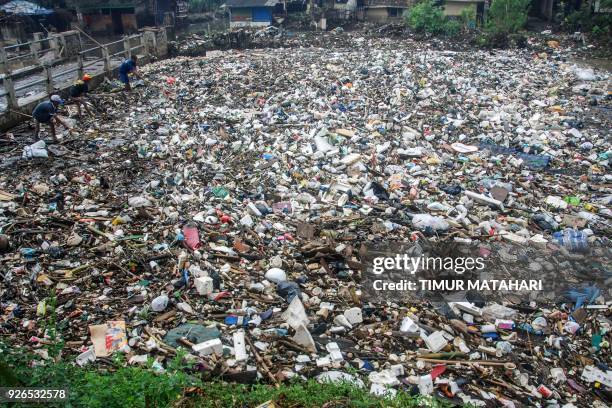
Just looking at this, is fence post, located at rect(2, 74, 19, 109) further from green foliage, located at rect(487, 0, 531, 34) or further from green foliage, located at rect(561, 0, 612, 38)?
green foliage, located at rect(561, 0, 612, 38)

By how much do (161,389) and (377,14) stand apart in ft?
83.9

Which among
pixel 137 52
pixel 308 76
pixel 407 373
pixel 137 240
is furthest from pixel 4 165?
pixel 137 52

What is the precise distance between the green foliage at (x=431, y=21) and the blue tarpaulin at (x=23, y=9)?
684 inches

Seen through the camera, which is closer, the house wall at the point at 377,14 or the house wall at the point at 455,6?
the house wall at the point at 455,6

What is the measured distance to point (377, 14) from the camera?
81.4 feet

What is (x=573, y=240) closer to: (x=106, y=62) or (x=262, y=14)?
(x=106, y=62)

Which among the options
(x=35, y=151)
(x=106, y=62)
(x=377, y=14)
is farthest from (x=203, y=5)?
(x=35, y=151)

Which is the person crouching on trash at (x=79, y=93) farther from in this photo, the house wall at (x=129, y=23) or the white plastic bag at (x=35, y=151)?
the house wall at (x=129, y=23)

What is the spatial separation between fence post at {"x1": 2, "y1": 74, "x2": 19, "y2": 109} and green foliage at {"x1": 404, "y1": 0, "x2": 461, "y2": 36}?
54.1 feet

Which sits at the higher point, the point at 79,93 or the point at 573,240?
the point at 79,93

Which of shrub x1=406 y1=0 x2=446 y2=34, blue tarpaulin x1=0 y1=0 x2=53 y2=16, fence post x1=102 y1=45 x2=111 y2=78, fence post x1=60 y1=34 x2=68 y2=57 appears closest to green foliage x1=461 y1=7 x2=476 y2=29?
shrub x1=406 y1=0 x2=446 y2=34

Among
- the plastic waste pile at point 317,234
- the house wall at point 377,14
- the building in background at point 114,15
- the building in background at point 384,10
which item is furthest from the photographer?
the house wall at point 377,14

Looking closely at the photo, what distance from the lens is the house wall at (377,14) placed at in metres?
24.6

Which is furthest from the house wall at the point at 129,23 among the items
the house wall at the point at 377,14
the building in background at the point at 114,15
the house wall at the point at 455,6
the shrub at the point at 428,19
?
the house wall at the point at 455,6
